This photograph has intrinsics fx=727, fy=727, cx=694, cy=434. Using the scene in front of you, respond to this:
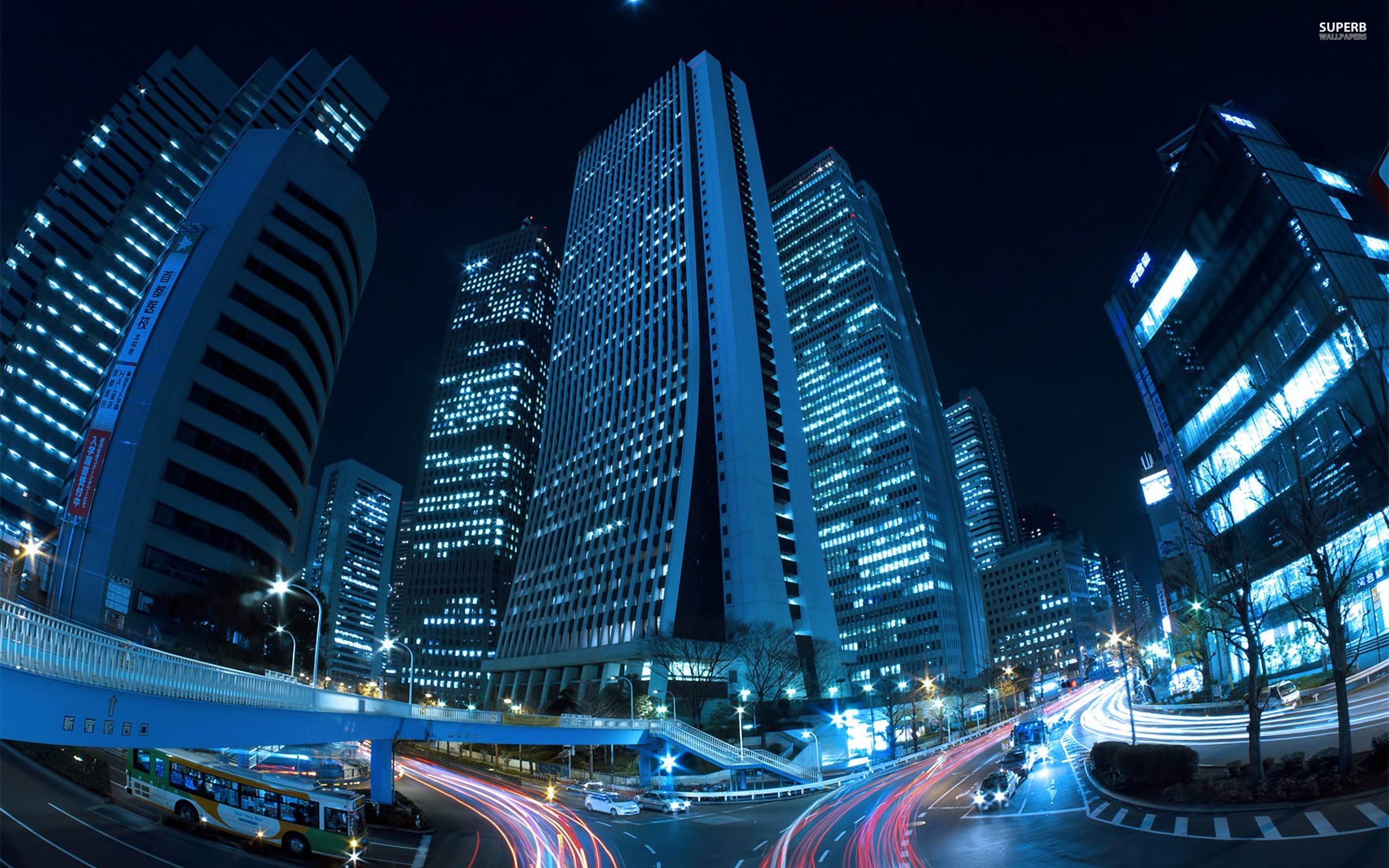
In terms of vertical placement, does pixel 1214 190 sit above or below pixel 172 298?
above

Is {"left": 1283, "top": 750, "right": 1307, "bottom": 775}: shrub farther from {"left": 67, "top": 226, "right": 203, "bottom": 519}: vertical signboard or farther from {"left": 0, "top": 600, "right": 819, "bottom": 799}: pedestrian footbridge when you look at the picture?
{"left": 67, "top": 226, "right": 203, "bottom": 519}: vertical signboard

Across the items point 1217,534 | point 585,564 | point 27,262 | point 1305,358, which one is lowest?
point 1217,534

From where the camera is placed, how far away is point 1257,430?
249 feet

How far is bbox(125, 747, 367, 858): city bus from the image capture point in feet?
98.7

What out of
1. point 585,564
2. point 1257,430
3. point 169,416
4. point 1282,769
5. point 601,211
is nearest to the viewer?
point 1282,769

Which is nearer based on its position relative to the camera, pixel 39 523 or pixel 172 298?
pixel 172 298

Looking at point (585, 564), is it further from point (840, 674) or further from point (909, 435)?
point (909, 435)

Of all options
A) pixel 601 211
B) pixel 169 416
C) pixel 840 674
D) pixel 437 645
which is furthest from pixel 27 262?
pixel 840 674

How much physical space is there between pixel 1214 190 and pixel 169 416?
109 metres

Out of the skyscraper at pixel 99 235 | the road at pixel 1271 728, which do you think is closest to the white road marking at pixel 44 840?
the road at pixel 1271 728

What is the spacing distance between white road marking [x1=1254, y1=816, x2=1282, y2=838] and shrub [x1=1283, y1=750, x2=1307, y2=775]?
3.70 metres

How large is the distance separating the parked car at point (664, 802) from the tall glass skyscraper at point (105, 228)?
6319 centimetres

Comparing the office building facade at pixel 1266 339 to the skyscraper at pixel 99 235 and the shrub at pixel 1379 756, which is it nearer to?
the shrub at pixel 1379 756

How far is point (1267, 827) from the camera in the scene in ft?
71.1
